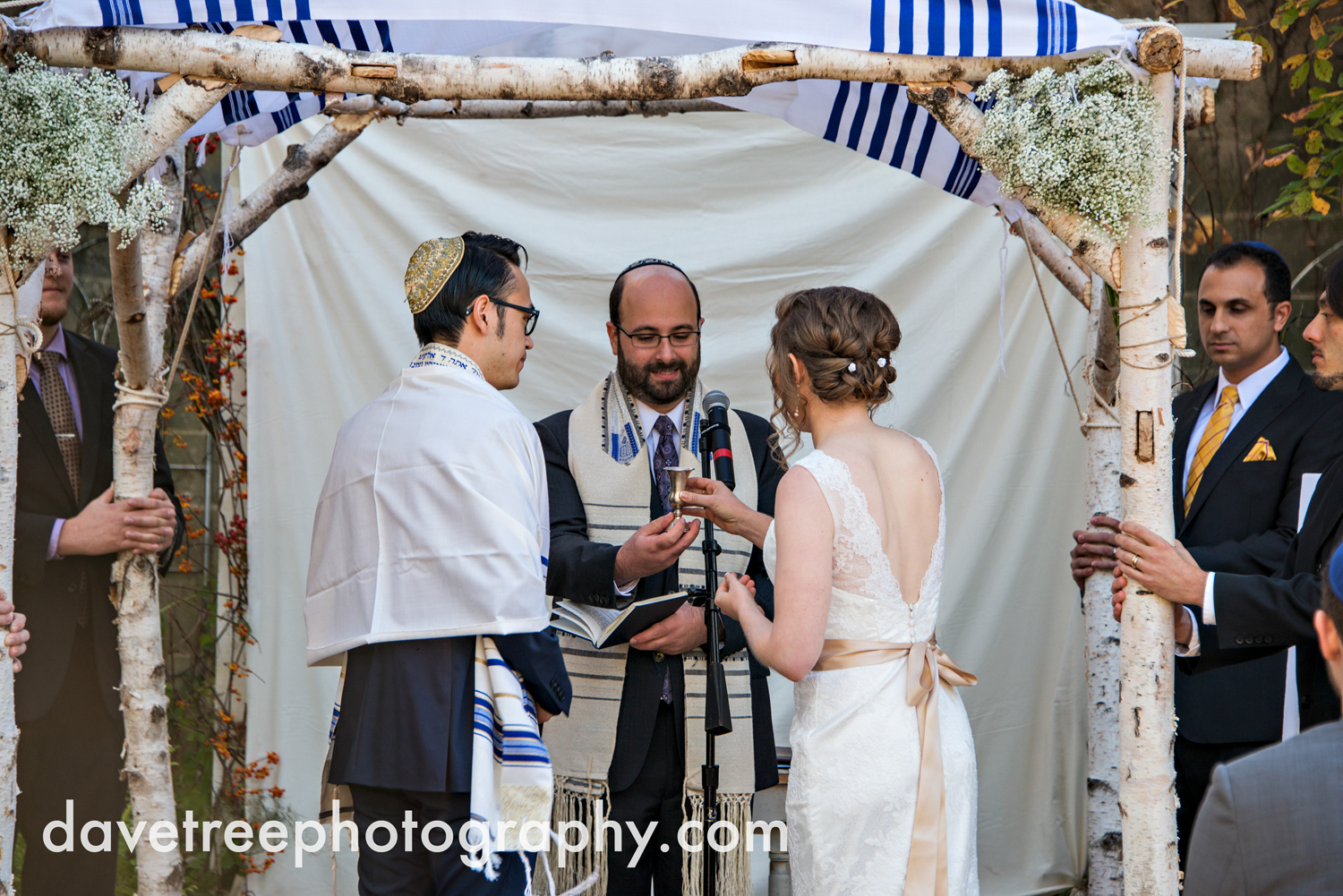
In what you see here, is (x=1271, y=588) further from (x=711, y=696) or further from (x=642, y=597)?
(x=642, y=597)

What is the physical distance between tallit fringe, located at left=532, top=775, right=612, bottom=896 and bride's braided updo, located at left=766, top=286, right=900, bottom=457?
1.27 metres

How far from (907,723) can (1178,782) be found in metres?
1.40

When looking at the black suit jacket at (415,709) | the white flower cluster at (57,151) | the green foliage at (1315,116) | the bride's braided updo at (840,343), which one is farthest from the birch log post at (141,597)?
the green foliage at (1315,116)

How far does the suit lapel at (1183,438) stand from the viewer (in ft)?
11.0

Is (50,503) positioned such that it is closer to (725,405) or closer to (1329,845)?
(725,405)

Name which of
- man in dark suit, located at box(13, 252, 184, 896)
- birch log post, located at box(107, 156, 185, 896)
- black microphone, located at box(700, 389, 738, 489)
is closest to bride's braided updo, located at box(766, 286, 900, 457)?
black microphone, located at box(700, 389, 738, 489)

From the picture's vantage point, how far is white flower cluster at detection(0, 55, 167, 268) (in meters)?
2.37

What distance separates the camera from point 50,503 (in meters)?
3.39

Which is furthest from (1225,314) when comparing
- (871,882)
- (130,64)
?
(130,64)

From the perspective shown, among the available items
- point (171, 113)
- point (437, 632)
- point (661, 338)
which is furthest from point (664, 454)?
point (171, 113)

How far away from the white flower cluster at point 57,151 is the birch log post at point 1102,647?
8.57 ft

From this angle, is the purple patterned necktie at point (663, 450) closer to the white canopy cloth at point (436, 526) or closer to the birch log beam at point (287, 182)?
the white canopy cloth at point (436, 526)

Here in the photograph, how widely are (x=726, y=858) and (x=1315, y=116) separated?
383cm

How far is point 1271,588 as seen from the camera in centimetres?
264
